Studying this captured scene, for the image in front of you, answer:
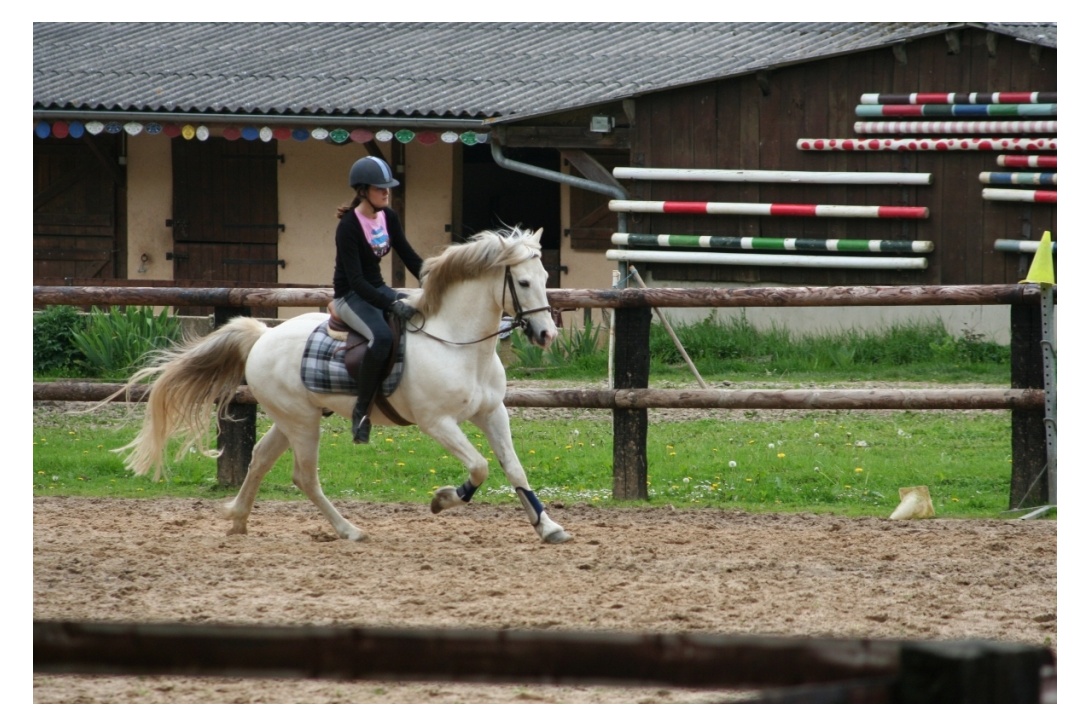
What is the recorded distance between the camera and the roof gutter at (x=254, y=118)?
14.2 m

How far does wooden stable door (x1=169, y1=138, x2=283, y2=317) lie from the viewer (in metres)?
16.3

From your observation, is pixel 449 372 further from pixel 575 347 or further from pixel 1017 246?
pixel 1017 246

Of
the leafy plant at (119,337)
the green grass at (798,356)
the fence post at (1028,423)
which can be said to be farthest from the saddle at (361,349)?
the green grass at (798,356)

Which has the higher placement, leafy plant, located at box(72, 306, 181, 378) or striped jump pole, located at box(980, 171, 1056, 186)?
striped jump pole, located at box(980, 171, 1056, 186)

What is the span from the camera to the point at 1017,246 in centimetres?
1276

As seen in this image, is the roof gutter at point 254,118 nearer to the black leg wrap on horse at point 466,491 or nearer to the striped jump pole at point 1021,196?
the striped jump pole at point 1021,196

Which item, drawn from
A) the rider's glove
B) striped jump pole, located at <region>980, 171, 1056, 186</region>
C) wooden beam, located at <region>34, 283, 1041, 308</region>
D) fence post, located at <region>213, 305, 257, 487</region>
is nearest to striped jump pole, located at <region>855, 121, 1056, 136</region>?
striped jump pole, located at <region>980, 171, 1056, 186</region>

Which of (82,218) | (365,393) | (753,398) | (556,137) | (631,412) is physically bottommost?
(631,412)

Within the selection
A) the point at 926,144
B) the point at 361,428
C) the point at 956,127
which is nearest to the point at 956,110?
the point at 956,127

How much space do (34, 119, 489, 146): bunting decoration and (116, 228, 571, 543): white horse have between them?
7.86 meters

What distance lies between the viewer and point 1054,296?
23.7 ft

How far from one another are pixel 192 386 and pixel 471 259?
1.81 meters

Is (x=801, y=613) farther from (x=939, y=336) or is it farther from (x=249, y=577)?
(x=939, y=336)

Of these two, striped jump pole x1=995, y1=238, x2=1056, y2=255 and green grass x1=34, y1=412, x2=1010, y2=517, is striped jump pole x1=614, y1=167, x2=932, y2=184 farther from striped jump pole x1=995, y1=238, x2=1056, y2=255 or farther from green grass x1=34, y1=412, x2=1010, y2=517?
green grass x1=34, y1=412, x2=1010, y2=517
